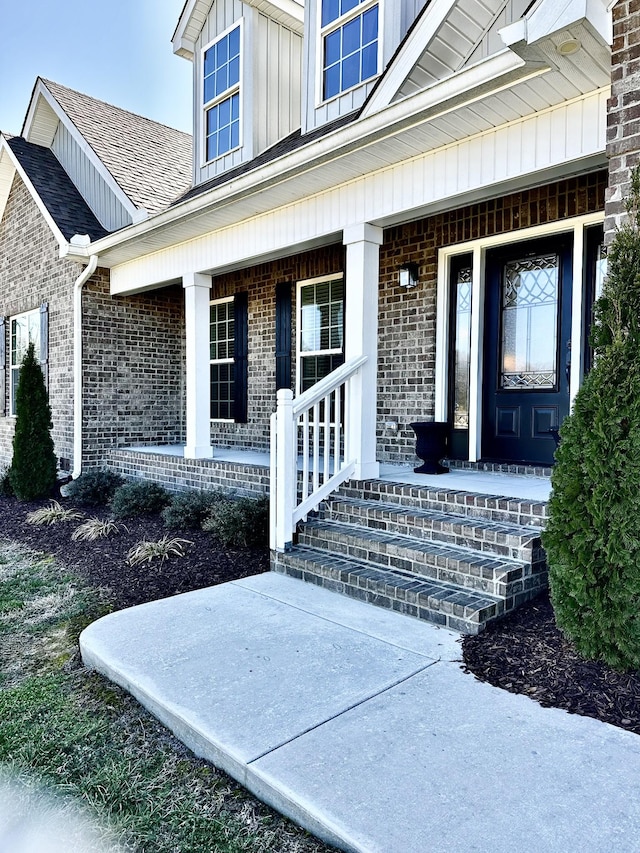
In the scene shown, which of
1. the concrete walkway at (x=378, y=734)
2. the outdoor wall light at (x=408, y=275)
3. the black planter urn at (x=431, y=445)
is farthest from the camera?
the outdoor wall light at (x=408, y=275)

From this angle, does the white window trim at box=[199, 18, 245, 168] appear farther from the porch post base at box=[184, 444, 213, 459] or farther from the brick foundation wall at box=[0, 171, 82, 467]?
the porch post base at box=[184, 444, 213, 459]

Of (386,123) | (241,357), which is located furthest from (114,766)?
(241,357)

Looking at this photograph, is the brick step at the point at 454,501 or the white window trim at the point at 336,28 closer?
the brick step at the point at 454,501

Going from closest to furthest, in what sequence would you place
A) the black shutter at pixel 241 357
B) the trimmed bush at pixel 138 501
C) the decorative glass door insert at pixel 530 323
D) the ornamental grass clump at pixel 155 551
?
the ornamental grass clump at pixel 155 551 < the decorative glass door insert at pixel 530 323 < the trimmed bush at pixel 138 501 < the black shutter at pixel 241 357

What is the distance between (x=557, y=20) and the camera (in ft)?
10.1

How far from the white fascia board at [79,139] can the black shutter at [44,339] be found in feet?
6.78

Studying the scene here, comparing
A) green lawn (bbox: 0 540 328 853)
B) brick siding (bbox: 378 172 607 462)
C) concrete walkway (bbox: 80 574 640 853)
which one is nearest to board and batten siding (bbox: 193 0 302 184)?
brick siding (bbox: 378 172 607 462)

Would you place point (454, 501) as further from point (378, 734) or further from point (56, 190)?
point (56, 190)

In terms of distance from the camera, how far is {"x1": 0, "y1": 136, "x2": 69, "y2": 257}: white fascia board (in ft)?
27.7

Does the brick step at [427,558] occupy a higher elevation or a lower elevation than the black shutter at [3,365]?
lower

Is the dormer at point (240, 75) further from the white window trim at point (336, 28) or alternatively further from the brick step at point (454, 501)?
the brick step at point (454, 501)

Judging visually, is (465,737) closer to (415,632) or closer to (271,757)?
(271,757)

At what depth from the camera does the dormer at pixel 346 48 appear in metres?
6.02

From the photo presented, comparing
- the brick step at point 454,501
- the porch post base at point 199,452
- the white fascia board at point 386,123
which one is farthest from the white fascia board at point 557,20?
the porch post base at point 199,452
